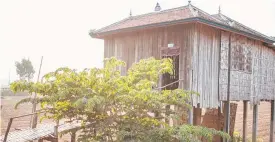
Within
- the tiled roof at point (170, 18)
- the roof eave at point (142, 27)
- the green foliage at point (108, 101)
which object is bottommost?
the green foliage at point (108, 101)

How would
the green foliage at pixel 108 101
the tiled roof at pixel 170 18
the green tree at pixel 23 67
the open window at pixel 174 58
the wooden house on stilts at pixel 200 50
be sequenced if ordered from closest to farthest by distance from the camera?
the green foliage at pixel 108 101 → the wooden house on stilts at pixel 200 50 → the tiled roof at pixel 170 18 → the open window at pixel 174 58 → the green tree at pixel 23 67

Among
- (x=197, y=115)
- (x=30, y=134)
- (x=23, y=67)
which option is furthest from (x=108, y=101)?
(x=23, y=67)

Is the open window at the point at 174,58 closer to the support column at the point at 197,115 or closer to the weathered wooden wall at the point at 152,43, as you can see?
the weathered wooden wall at the point at 152,43

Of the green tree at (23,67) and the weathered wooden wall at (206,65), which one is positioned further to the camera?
the green tree at (23,67)

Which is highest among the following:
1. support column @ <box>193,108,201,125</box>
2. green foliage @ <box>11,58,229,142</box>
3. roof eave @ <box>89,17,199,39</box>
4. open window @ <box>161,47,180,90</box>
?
roof eave @ <box>89,17,199,39</box>

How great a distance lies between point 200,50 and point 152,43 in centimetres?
224

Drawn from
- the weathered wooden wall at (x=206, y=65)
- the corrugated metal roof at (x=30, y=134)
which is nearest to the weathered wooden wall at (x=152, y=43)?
the weathered wooden wall at (x=206, y=65)

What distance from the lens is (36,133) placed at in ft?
33.0

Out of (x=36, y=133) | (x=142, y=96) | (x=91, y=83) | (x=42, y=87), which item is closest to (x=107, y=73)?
(x=91, y=83)

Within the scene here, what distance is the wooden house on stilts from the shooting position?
35.9 ft

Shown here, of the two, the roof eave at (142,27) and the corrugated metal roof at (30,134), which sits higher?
the roof eave at (142,27)

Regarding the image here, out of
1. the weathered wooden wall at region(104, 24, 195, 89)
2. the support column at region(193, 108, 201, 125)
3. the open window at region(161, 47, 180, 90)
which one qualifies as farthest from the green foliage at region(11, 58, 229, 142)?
the support column at region(193, 108, 201, 125)

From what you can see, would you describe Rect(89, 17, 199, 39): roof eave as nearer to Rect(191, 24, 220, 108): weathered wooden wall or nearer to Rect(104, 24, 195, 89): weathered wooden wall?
Rect(104, 24, 195, 89): weathered wooden wall

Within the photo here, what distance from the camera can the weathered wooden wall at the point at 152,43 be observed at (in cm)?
1098
